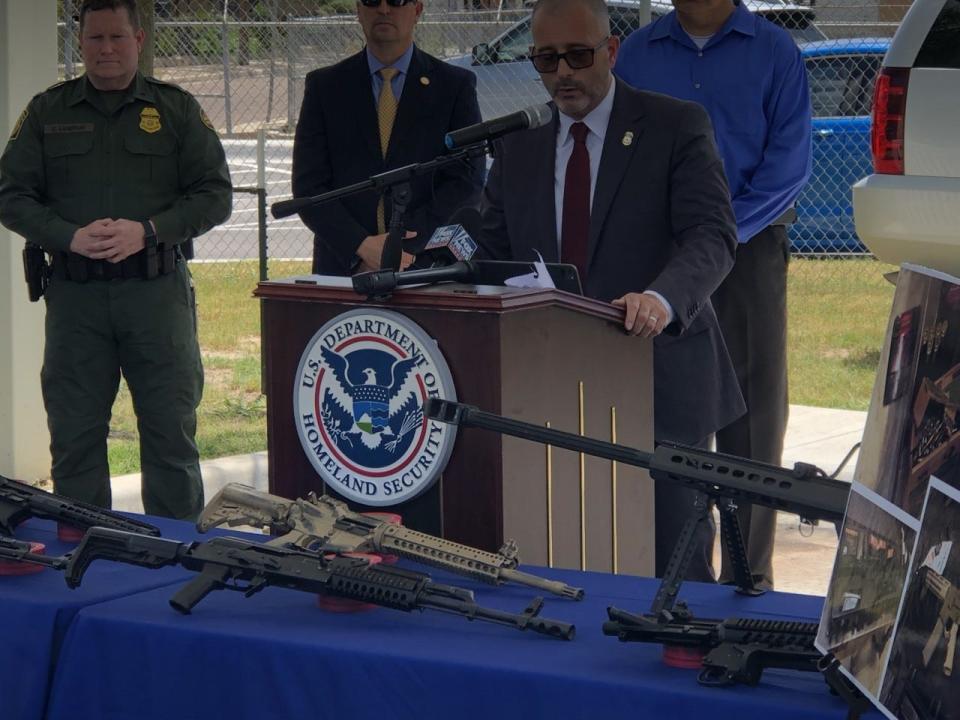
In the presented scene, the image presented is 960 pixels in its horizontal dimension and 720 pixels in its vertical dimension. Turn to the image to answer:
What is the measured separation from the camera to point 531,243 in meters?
3.63

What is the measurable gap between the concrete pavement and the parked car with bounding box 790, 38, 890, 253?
11.1 ft

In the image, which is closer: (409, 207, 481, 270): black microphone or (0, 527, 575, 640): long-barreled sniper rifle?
(0, 527, 575, 640): long-barreled sniper rifle

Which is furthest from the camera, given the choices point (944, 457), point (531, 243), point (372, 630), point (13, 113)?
point (13, 113)

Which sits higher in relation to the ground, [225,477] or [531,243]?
[531,243]

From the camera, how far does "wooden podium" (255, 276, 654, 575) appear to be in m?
2.77

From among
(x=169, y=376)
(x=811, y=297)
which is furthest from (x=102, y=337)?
(x=811, y=297)

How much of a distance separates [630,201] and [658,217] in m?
0.08

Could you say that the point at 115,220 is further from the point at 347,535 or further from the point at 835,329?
the point at 835,329

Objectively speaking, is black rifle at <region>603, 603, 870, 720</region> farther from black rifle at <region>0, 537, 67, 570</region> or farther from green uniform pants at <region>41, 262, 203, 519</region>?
green uniform pants at <region>41, 262, 203, 519</region>

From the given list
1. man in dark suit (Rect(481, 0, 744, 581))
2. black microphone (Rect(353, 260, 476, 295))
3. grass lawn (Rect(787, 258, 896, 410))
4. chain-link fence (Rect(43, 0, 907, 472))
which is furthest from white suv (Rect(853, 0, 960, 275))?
grass lawn (Rect(787, 258, 896, 410))

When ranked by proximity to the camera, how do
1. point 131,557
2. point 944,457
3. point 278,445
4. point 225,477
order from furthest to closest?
point 225,477 → point 278,445 → point 131,557 → point 944,457

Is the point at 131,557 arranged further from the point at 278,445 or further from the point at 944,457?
the point at 944,457

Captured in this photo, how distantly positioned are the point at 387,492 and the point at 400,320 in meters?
0.34

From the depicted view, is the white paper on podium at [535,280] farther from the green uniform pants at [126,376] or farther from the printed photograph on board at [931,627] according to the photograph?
the green uniform pants at [126,376]
